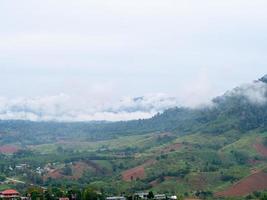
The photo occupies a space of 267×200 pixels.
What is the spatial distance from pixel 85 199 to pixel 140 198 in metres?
21.9

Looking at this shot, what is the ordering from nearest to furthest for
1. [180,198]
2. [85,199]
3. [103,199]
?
[85,199] < [103,199] < [180,198]

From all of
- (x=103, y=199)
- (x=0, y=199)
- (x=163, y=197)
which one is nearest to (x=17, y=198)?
(x=0, y=199)

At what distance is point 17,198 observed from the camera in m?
173

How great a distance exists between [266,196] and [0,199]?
75.2 meters

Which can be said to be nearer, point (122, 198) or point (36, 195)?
point (36, 195)

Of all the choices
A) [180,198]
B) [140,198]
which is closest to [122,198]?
[140,198]

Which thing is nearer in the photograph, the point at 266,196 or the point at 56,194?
the point at 56,194

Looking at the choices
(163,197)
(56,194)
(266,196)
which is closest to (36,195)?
(56,194)

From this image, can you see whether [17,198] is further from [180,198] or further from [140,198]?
[180,198]

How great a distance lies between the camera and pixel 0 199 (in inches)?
6417

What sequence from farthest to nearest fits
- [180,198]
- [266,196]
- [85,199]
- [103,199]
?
Answer: [180,198] < [266,196] < [103,199] < [85,199]

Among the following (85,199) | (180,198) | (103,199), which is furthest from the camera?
(180,198)

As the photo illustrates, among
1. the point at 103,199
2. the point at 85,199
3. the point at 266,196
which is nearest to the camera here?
the point at 85,199

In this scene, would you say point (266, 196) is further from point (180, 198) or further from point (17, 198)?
point (17, 198)
